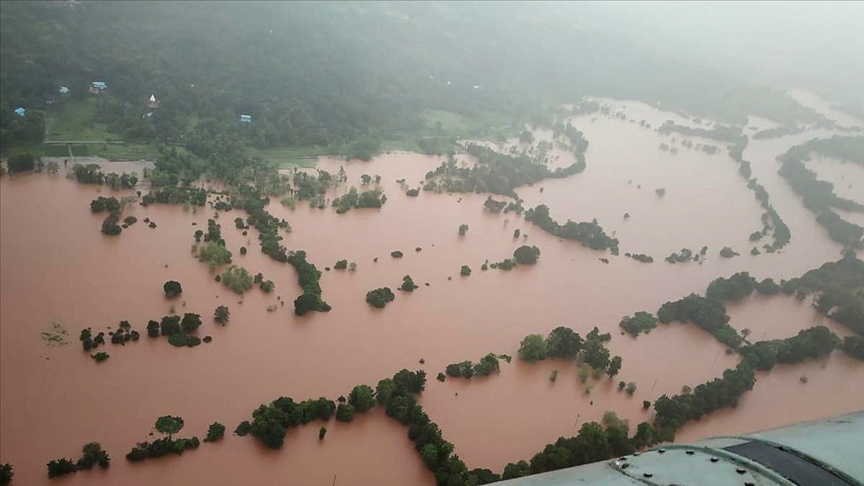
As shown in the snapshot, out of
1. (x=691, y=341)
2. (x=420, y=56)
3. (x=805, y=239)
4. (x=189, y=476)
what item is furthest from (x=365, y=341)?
(x=420, y=56)

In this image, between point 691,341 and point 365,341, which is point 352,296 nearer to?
point 365,341

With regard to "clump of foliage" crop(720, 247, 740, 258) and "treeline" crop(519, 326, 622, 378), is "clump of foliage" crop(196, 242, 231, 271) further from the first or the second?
"clump of foliage" crop(720, 247, 740, 258)

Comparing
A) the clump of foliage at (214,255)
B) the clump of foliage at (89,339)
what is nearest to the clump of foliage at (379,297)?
the clump of foliage at (214,255)

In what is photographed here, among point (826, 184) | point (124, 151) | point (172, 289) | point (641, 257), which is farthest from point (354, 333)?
point (826, 184)

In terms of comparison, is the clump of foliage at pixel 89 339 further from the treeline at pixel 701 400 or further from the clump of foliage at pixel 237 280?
the treeline at pixel 701 400

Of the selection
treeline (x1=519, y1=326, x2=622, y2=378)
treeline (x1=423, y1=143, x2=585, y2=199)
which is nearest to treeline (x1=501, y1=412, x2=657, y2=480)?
treeline (x1=519, y1=326, x2=622, y2=378)
